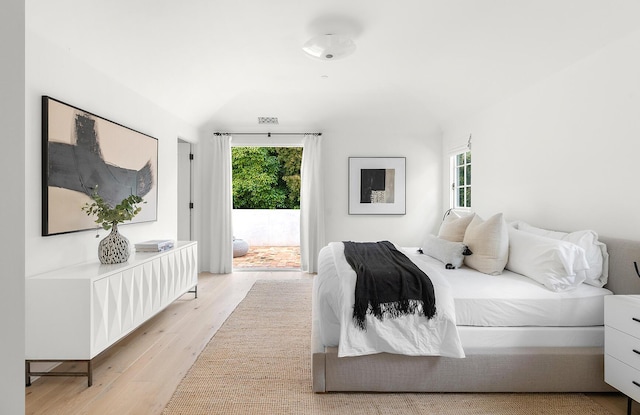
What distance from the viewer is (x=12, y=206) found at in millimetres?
604

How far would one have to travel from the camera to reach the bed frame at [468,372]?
2.16 metres

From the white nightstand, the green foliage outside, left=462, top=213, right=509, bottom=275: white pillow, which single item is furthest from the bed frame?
the green foliage outside

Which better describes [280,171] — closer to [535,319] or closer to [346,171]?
[346,171]

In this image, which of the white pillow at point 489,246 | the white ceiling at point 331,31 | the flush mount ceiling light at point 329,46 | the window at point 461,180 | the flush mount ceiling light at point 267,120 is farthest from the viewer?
the flush mount ceiling light at point 267,120

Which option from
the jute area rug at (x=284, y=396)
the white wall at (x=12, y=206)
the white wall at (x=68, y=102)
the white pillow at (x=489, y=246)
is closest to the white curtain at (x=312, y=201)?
the white wall at (x=68, y=102)

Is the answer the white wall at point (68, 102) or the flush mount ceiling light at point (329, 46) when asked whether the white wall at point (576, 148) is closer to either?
the flush mount ceiling light at point (329, 46)

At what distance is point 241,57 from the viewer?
3811 millimetres

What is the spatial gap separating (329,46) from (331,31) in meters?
0.23

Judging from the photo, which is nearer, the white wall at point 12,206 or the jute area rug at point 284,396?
the white wall at point 12,206

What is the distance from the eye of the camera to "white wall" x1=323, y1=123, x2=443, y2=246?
5.74 m

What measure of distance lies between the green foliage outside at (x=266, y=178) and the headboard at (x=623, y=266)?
25.7 feet

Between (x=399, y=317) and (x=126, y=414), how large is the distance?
1.64m

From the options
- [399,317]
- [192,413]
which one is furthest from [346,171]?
[192,413]

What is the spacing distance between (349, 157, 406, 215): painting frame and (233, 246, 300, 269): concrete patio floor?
175 centimetres
